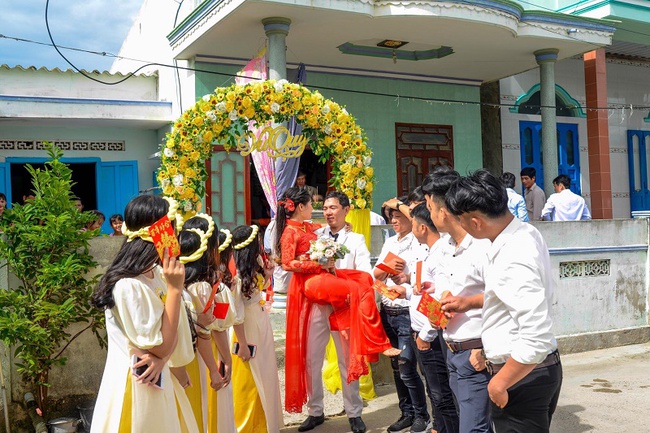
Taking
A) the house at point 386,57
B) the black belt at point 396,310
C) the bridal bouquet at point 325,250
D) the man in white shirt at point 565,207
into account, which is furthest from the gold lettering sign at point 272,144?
the man in white shirt at point 565,207

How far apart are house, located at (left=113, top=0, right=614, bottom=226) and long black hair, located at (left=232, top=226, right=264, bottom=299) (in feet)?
15.1

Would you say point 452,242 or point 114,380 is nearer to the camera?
point 114,380

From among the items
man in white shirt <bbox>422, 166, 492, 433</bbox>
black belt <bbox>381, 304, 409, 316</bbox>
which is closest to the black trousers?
man in white shirt <bbox>422, 166, 492, 433</bbox>

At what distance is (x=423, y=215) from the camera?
427 centimetres

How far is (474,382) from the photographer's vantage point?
330 cm

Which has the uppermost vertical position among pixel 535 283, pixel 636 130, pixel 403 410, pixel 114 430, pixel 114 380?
pixel 636 130

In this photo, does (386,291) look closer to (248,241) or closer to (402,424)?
(248,241)

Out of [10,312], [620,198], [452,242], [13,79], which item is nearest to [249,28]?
[13,79]

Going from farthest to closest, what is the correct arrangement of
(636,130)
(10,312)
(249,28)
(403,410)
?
(636,130)
(249,28)
(403,410)
(10,312)

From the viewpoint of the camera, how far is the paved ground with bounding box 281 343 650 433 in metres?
5.09

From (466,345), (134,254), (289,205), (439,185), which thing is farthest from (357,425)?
(134,254)

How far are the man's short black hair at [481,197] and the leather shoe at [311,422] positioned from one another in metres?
2.86

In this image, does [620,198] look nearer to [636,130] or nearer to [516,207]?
[636,130]

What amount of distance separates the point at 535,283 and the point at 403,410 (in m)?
2.83
